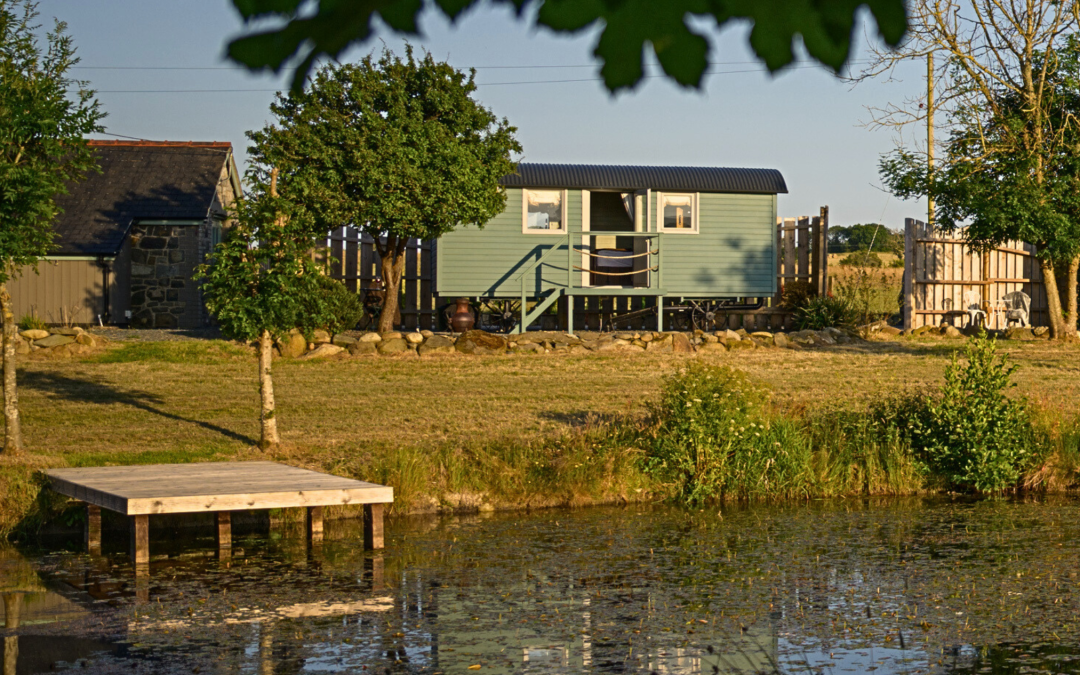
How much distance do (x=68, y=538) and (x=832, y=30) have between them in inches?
366

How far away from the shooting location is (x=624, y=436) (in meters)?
11.7

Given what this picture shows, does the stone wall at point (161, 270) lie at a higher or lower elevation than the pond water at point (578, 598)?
higher

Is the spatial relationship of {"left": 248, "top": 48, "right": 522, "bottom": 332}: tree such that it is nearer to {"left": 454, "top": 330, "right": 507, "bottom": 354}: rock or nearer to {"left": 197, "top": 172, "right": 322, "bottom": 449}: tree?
{"left": 454, "top": 330, "right": 507, "bottom": 354}: rock

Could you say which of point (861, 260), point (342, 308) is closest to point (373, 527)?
point (342, 308)

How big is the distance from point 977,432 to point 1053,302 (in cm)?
1091

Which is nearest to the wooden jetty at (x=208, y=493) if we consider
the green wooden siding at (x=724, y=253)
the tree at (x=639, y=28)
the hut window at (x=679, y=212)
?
the tree at (x=639, y=28)

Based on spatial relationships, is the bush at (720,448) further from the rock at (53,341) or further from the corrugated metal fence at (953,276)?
the corrugated metal fence at (953,276)

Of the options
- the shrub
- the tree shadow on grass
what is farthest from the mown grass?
the shrub

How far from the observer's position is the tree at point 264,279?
11.2 meters

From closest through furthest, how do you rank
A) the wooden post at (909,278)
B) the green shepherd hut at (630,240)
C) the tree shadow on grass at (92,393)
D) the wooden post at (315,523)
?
the wooden post at (315,523) < the tree shadow on grass at (92,393) < the wooden post at (909,278) < the green shepherd hut at (630,240)

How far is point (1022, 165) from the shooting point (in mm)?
19766

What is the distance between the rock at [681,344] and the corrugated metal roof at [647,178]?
3992mm

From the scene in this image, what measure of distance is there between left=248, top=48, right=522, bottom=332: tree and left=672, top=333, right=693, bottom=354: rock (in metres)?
3.85

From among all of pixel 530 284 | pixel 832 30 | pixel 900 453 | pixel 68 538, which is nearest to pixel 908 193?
pixel 530 284
